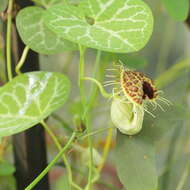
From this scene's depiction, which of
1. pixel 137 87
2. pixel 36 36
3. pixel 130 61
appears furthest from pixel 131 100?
pixel 130 61

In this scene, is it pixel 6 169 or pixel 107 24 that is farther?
pixel 6 169

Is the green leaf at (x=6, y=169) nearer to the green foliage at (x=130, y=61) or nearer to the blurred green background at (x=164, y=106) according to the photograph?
the blurred green background at (x=164, y=106)

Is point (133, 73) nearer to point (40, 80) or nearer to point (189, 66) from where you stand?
point (40, 80)

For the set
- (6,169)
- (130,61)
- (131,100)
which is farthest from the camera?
(130,61)

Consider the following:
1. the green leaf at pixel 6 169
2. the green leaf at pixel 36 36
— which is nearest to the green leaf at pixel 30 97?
the green leaf at pixel 36 36

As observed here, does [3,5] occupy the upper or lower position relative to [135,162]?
A: upper

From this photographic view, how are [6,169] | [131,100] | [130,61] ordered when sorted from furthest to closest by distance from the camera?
[130,61] < [6,169] < [131,100]

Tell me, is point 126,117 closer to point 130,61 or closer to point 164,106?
point 164,106
